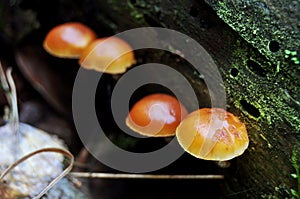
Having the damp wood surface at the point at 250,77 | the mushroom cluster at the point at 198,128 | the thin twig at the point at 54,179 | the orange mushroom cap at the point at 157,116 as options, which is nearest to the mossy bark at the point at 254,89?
the damp wood surface at the point at 250,77

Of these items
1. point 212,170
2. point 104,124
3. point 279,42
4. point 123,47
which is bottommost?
point 104,124

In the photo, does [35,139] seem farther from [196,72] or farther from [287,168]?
[287,168]

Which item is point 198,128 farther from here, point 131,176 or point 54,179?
point 54,179

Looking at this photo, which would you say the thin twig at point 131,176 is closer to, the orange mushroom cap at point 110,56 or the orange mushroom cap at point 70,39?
the orange mushroom cap at point 110,56

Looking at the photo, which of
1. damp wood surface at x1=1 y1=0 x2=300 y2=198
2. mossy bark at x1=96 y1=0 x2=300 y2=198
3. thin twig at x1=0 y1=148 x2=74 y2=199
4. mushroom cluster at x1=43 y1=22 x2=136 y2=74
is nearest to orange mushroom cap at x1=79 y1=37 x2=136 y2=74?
mushroom cluster at x1=43 y1=22 x2=136 y2=74

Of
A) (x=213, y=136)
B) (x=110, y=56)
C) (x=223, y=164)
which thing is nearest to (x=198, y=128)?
(x=213, y=136)

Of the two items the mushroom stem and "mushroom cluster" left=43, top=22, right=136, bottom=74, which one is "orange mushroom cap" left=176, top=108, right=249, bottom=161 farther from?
"mushroom cluster" left=43, top=22, right=136, bottom=74

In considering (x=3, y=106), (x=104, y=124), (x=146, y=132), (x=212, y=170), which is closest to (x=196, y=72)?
(x=146, y=132)
